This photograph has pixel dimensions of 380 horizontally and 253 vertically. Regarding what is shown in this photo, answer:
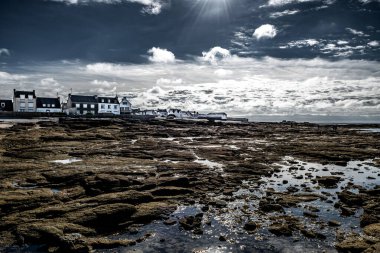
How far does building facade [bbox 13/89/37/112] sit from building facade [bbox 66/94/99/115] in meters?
14.4

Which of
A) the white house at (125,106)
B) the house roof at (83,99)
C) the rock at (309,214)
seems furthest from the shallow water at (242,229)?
the white house at (125,106)

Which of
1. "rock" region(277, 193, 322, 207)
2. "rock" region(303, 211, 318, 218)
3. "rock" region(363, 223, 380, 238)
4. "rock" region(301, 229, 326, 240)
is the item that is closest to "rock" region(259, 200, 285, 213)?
"rock" region(277, 193, 322, 207)

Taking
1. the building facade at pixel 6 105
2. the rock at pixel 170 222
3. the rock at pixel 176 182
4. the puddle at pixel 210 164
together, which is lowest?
the rock at pixel 170 222

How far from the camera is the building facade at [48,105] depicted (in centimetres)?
12862

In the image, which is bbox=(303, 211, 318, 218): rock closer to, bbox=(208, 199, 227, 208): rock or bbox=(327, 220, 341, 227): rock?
bbox=(327, 220, 341, 227): rock

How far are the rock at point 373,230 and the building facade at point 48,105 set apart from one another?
13538 centimetres

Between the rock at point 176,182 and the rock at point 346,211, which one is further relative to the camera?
the rock at point 176,182

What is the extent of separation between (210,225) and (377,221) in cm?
846

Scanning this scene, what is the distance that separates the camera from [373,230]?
45.9ft

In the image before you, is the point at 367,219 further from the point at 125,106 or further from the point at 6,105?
the point at 125,106

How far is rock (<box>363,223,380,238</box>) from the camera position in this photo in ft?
44.7

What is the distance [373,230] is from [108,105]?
13959 centimetres

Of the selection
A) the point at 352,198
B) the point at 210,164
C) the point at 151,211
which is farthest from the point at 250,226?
the point at 210,164

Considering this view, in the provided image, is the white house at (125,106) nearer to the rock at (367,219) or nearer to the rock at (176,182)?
the rock at (176,182)
